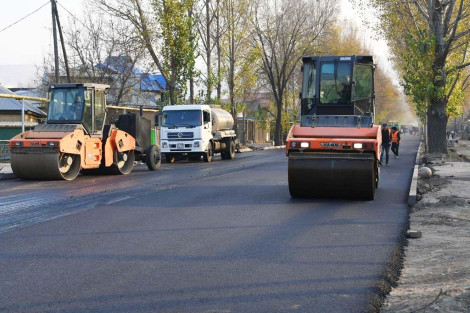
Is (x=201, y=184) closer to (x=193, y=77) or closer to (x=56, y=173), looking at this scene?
(x=56, y=173)

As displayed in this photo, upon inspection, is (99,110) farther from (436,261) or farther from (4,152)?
(436,261)

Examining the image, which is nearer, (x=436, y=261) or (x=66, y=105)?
(x=436, y=261)

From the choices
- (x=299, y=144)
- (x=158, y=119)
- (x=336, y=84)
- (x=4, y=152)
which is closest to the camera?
(x=299, y=144)

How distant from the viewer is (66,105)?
731 inches

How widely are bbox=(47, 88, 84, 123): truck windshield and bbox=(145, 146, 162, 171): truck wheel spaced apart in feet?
12.1

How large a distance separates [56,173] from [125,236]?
938cm

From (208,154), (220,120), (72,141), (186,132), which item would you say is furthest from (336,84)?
(220,120)

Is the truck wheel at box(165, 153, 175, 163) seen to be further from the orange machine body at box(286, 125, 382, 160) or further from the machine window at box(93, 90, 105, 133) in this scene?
the orange machine body at box(286, 125, 382, 160)

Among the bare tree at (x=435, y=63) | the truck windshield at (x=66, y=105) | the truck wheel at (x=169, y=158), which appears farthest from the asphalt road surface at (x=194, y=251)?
the bare tree at (x=435, y=63)

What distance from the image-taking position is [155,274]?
20.5 feet

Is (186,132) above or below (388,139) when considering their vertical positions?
above

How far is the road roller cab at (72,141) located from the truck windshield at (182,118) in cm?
743

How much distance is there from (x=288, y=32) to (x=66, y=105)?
37385mm

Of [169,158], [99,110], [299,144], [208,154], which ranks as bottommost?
[169,158]
